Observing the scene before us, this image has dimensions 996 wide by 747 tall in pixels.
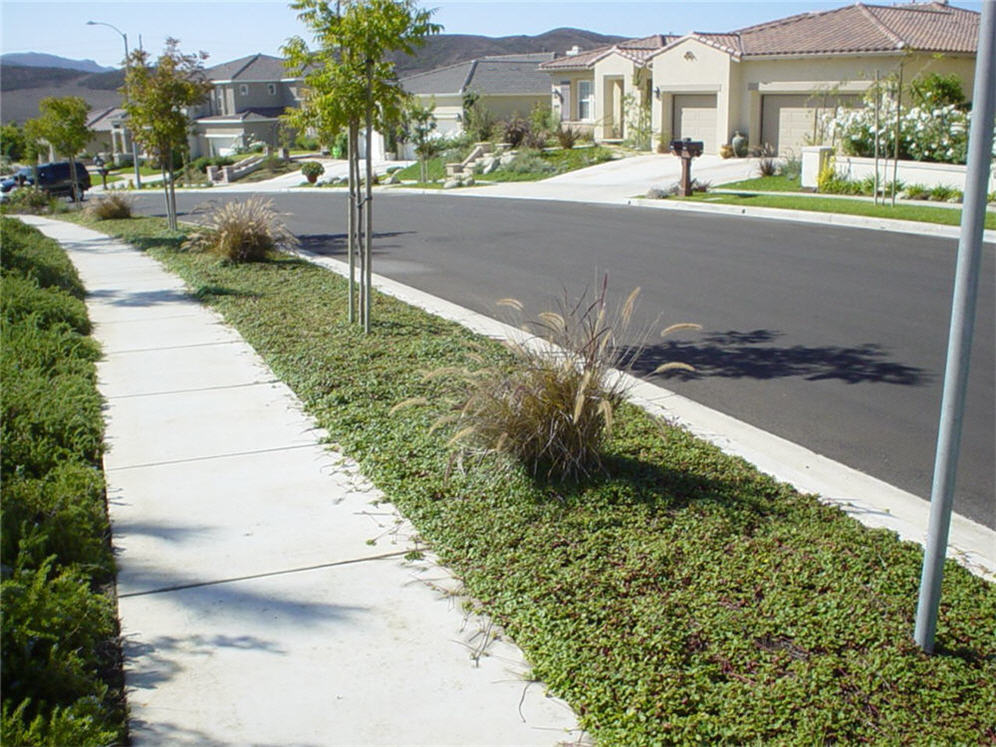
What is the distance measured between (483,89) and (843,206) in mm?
33024

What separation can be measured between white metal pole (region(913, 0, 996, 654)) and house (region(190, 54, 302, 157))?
69487 millimetres

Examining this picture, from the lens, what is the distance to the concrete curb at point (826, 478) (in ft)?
16.3

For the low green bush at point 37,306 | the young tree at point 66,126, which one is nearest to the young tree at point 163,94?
the low green bush at point 37,306

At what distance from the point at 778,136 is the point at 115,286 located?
25003 millimetres

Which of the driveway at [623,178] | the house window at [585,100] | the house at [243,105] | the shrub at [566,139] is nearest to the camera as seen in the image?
the driveway at [623,178]

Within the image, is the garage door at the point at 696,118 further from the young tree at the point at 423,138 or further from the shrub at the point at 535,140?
the young tree at the point at 423,138

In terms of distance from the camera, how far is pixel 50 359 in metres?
8.26

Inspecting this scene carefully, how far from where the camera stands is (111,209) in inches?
923

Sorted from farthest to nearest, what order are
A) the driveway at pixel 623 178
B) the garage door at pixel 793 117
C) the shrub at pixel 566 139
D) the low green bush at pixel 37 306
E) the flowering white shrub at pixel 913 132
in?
1. the shrub at pixel 566 139
2. the garage door at pixel 793 117
3. the driveway at pixel 623 178
4. the flowering white shrub at pixel 913 132
5. the low green bush at pixel 37 306

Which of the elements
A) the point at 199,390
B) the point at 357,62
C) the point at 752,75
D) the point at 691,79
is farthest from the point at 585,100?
the point at 199,390

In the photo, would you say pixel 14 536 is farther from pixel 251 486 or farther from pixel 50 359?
pixel 50 359

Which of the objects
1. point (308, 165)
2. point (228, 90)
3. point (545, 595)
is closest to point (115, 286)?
point (545, 595)

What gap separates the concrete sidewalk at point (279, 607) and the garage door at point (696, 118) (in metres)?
30.3

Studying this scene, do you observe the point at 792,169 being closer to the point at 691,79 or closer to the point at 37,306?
the point at 691,79
